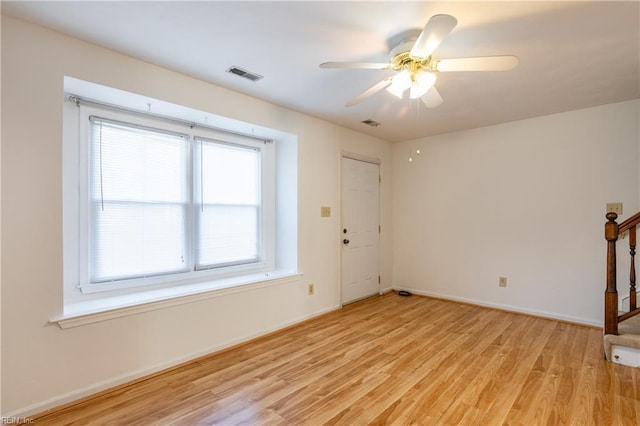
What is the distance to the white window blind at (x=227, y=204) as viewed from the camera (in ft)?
10.3

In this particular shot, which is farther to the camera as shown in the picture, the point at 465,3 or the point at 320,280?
the point at 320,280

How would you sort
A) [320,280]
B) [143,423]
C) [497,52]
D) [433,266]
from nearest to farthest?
[143,423] → [497,52] → [320,280] → [433,266]

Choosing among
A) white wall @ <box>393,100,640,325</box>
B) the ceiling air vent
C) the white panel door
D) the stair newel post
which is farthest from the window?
the stair newel post

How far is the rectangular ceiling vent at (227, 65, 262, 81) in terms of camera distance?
8.23 ft

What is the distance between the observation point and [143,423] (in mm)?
1871

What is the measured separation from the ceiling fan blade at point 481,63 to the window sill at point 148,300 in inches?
98.1

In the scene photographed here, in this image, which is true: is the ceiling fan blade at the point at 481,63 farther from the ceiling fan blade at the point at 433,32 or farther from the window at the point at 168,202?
the window at the point at 168,202

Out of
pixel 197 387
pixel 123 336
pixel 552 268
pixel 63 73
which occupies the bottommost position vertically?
pixel 197 387

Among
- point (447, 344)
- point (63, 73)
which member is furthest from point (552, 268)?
point (63, 73)

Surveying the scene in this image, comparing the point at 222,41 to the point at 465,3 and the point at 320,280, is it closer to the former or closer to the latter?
the point at 465,3

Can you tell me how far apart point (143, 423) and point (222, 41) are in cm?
250

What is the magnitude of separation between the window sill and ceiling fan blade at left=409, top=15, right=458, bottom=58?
2.45 metres

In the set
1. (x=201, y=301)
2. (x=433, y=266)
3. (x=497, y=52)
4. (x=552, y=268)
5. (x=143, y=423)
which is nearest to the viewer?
(x=143, y=423)

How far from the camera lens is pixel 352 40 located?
2.07 metres
